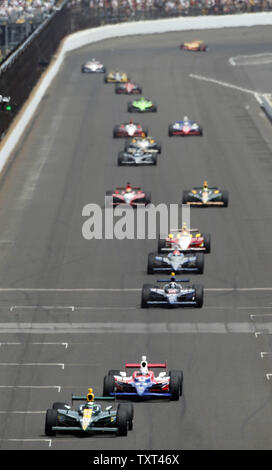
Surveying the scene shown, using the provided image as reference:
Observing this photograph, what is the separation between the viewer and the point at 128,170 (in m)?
70.0

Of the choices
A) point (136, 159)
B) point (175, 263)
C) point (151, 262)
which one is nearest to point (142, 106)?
point (136, 159)

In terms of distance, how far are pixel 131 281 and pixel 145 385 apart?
13214mm

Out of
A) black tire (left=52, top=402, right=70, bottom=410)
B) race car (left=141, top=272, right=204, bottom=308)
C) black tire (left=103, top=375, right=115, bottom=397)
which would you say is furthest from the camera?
race car (left=141, top=272, right=204, bottom=308)

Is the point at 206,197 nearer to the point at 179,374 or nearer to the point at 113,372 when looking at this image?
the point at 113,372

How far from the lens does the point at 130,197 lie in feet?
199

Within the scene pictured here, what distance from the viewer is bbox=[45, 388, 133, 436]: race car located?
Result: 32656 millimetres

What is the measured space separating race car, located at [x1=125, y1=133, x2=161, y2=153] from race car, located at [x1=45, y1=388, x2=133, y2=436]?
39.9 m

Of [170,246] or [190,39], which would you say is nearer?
[170,246]

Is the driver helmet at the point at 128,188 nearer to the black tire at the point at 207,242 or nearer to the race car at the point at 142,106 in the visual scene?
the black tire at the point at 207,242

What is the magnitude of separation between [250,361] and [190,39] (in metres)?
94.0

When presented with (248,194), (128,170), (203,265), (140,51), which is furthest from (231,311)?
(140,51)

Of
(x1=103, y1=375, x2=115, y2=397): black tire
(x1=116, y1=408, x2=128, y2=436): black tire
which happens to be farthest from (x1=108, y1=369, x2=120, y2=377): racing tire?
(x1=116, y1=408, x2=128, y2=436): black tire

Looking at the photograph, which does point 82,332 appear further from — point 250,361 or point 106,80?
point 106,80

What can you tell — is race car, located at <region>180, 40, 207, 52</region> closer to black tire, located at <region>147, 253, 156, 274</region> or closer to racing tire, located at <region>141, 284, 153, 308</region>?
black tire, located at <region>147, 253, 156, 274</region>
